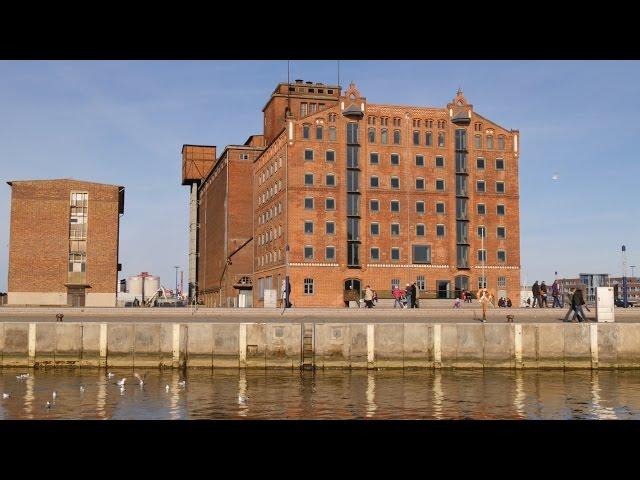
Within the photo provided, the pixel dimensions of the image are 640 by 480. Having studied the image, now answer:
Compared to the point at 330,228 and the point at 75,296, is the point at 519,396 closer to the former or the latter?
the point at 330,228

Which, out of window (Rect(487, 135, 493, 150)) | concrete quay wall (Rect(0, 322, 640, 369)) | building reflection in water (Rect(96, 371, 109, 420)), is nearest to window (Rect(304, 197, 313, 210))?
window (Rect(487, 135, 493, 150))

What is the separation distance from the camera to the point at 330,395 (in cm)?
2348

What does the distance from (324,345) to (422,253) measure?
4755 centimetres

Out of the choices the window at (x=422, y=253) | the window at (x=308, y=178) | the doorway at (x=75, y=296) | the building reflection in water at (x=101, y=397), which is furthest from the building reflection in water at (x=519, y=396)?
the doorway at (x=75, y=296)

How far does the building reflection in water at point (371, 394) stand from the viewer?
20.5m

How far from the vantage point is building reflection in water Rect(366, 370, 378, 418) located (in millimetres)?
20494

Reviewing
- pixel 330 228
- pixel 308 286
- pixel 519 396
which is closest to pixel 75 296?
pixel 308 286

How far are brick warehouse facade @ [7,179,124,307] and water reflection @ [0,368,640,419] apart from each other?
175ft

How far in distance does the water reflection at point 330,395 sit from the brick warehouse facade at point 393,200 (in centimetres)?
4479

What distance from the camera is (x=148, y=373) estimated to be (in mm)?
28922

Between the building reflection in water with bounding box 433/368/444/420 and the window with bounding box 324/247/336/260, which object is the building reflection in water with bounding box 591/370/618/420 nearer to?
the building reflection in water with bounding box 433/368/444/420
